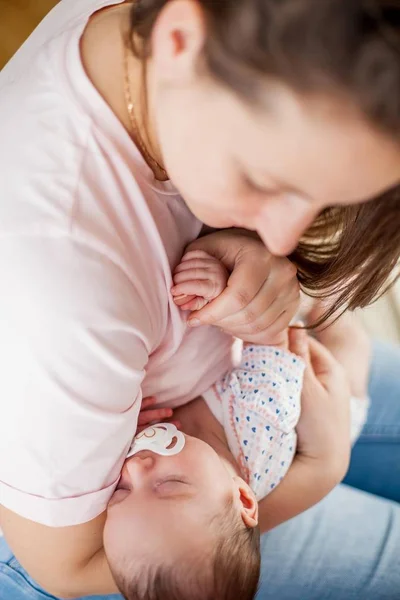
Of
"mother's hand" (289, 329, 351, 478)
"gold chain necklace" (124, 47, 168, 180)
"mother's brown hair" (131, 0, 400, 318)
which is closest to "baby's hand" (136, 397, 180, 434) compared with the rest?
"mother's hand" (289, 329, 351, 478)

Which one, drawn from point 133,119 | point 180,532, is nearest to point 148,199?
point 133,119

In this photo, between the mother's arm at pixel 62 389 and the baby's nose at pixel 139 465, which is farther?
the baby's nose at pixel 139 465

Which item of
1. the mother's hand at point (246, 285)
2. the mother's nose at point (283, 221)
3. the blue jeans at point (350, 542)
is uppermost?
the mother's nose at point (283, 221)

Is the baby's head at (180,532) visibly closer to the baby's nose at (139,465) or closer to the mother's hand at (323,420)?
the baby's nose at (139,465)

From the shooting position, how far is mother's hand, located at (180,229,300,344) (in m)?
0.77

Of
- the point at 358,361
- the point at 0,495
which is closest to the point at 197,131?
the point at 0,495

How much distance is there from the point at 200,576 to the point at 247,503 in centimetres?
13

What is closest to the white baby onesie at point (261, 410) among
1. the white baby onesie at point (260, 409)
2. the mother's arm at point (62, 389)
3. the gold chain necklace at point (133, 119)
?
the white baby onesie at point (260, 409)

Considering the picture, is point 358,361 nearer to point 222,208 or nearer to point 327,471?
point 327,471

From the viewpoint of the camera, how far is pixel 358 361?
1.16 m

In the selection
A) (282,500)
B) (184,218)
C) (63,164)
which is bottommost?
(282,500)

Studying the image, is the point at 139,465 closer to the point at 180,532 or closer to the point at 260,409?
the point at 180,532

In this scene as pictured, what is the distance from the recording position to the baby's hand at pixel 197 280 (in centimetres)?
73

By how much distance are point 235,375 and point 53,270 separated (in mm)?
415
